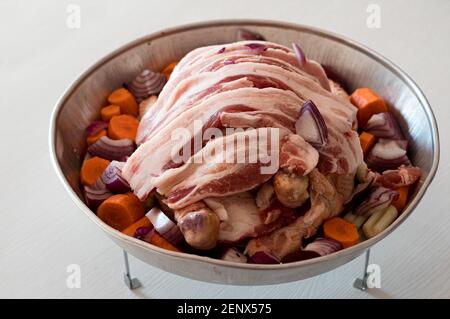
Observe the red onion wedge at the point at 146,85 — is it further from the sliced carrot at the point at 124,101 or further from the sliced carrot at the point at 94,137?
the sliced carrot at the point at 94,137

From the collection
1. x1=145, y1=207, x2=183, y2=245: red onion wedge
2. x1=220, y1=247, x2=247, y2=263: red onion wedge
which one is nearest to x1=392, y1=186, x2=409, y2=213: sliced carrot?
x1=220, y1=247, x2=247, y2=263: red onion wedge

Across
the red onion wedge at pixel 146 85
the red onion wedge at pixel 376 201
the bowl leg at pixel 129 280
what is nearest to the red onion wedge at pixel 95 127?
the red onion wedge at pixel 146 85

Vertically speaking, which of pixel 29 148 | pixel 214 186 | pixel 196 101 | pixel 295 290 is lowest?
pixel 295 290

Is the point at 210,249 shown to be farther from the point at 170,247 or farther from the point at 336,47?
the point at 336,47

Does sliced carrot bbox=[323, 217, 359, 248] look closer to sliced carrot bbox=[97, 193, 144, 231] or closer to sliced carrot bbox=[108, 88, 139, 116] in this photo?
sliced carrot bbox=[97, 193, 144, 231]

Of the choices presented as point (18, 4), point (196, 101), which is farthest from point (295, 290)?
point (18, 4)

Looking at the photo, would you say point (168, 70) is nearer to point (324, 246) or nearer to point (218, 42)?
point (218, 42)
